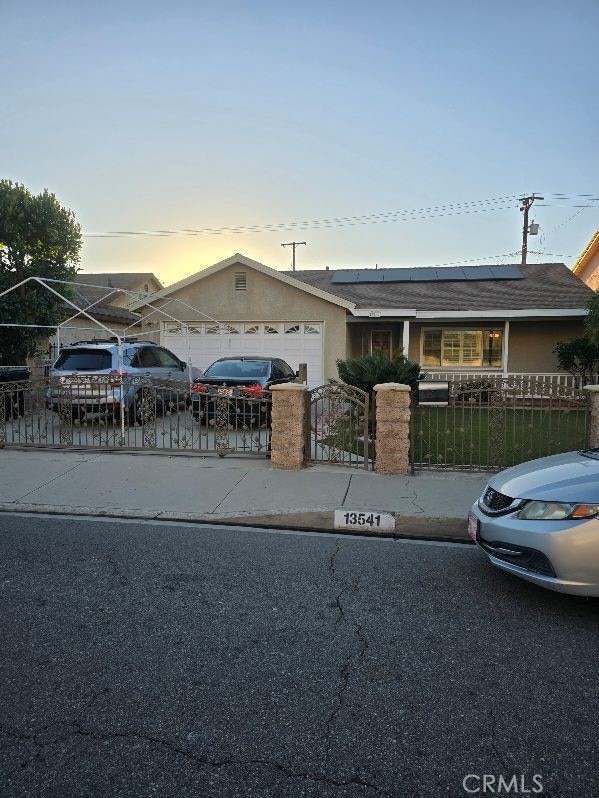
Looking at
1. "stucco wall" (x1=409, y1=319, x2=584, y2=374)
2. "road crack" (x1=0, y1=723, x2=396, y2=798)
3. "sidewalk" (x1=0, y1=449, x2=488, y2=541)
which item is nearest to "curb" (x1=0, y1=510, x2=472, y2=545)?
"sidewalk" (x1=0, y1=449, x2=488, y2=541)

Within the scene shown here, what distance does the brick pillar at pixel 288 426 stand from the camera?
320 inches

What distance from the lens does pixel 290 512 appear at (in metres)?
6.27

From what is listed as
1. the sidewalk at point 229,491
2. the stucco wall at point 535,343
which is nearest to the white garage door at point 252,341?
the stucco wall at point 535,343

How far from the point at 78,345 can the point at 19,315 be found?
4192 mm

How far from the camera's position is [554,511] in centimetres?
388

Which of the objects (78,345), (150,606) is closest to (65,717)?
(150,606)

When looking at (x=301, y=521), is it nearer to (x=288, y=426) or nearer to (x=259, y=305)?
(x=288, y=426)

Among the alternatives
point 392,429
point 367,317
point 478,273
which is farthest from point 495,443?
point 478,273

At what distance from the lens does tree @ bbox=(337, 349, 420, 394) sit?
1099cm

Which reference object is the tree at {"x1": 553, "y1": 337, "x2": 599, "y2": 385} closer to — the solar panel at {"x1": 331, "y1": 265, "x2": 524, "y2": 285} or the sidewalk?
the solar panel at {"x1": 331, "y1": 265, "x2": 524, "y2": 285}

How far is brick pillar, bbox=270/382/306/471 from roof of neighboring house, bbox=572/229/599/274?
19.2 meters

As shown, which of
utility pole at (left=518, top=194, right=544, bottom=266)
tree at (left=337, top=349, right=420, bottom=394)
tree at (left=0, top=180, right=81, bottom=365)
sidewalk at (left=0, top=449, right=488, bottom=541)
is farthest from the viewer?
utility pole at (left=518, top=194, right=544, bottom=266)

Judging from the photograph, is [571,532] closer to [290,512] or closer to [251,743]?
[251,743]

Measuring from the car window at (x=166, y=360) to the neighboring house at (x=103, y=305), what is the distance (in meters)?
1.30
